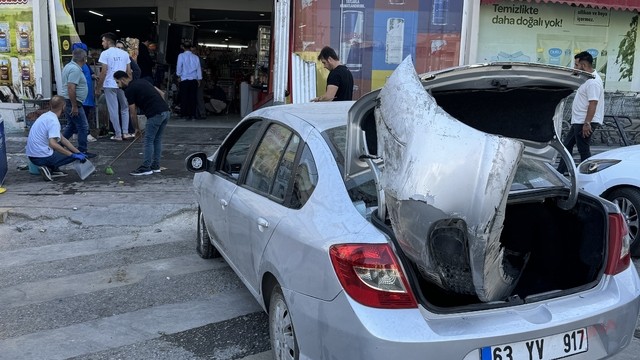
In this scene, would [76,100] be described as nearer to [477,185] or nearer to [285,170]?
[285,170]

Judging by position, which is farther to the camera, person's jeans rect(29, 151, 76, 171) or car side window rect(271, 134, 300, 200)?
person's jeans rect(29, 151, 76, 171)

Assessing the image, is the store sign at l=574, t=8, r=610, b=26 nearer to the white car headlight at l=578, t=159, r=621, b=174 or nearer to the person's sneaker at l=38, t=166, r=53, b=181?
the white car headlight at l=578, t=159, r=621, b=174

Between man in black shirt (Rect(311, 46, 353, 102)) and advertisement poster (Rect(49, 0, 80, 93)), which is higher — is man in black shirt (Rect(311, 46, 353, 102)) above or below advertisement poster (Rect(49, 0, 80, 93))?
below

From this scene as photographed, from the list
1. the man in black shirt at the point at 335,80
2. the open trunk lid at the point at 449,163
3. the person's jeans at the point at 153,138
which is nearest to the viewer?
the open trunk lid at the point at 449,163

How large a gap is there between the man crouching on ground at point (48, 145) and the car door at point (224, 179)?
13.5 ft

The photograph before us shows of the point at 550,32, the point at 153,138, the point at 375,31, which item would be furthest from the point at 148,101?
the point at 550,32

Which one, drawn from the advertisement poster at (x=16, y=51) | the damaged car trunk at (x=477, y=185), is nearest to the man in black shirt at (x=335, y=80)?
the damaged car trunk at (x=477, y=185)

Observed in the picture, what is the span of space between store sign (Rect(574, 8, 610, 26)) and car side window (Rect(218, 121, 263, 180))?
9589mm

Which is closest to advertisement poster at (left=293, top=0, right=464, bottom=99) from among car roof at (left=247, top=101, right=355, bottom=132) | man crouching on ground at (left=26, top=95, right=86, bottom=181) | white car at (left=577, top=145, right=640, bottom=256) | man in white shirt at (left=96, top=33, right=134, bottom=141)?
man in white shirt at (left=96, top=33, right=134, bottom=141)

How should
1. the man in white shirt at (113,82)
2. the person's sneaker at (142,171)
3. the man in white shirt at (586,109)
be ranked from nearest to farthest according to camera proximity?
1. the man in white shirt at (586,109)
2. the person's sneaker at (142,171)
3. the man in white shirt at (113,82)

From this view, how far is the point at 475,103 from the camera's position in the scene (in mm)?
3117

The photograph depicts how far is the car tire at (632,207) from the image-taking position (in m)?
5.18

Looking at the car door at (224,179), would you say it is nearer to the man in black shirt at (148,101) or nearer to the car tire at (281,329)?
the car tire at (281,329)

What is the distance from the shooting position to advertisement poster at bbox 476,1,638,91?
1144 centimetres
